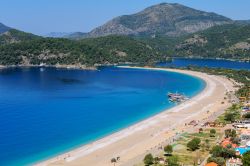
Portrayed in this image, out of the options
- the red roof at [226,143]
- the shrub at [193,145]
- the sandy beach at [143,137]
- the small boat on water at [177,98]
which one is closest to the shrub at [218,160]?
the red roof at [226,143]

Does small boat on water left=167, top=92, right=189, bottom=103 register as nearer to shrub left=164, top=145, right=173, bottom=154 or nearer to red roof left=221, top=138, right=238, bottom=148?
red roof left=221, top=138, right=238, bottom=148

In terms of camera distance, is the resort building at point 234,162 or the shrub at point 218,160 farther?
the resort building at point 234,162

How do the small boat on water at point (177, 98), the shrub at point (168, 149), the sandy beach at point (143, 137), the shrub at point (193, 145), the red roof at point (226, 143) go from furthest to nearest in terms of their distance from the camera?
the small boat on water at point (177, 98) → the shrub at point (193, 145) → the red roof at point (226, 143) → the sandy beach at point (143, 137) → the shrub at point (168, 149)

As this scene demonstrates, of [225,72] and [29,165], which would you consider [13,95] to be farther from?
[225,72]

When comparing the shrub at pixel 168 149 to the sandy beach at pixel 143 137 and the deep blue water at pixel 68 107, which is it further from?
the deep blue water at pixel 68 107

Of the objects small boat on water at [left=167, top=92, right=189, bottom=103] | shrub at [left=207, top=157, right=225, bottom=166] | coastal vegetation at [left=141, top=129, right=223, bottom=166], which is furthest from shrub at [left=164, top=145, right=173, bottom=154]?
small boat on water at [left=167, top=92, right=189, bottom=103]
